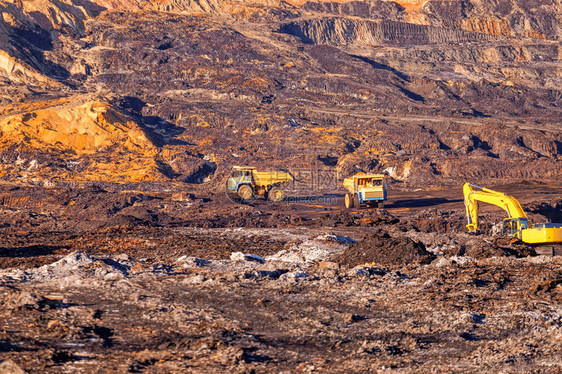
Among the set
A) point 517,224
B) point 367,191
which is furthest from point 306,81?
point 517,224

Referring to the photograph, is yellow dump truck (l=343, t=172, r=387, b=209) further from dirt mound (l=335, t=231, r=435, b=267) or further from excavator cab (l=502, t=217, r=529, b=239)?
dirt mound (l=335, t=231, r=435, b=267)

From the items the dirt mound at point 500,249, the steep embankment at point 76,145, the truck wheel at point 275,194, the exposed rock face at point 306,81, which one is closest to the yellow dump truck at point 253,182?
the truck wheel at point 275,194

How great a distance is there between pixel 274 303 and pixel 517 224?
889 cm

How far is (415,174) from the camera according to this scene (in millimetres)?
35250

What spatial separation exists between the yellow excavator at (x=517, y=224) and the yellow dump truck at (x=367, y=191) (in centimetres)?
470

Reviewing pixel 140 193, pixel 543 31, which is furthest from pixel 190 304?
pixel 543 31

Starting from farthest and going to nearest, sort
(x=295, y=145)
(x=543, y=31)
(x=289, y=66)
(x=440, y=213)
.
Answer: (x=543, y=31) < (x=289, y=66) < (x=295, y=145) < (x=440, y=213)

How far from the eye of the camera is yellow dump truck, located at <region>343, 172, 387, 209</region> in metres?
23.4

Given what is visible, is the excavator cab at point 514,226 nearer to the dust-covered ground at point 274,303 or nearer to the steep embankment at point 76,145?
the dust-covered ground at point 274,303

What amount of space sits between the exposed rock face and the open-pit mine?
28 centimetres

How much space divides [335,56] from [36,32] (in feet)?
105

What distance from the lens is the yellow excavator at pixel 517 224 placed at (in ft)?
45.3

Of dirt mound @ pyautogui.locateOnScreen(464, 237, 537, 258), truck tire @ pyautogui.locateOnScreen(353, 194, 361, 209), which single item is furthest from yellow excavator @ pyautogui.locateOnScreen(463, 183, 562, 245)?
truck tire @ pyautogui.locateOnScreen(353, 194, 361, 209)

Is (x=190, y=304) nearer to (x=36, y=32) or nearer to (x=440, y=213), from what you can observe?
(x=440, y=213)
